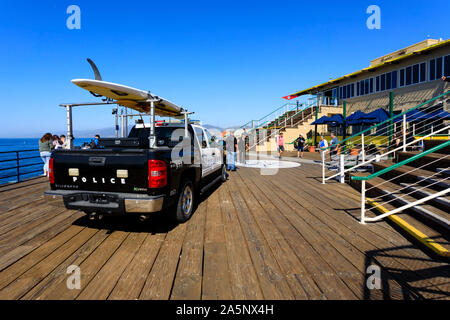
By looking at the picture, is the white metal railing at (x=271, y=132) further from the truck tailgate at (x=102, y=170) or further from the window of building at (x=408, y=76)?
the truck tailgate at (x=102, y=170)

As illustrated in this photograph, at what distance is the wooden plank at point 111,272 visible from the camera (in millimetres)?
2451

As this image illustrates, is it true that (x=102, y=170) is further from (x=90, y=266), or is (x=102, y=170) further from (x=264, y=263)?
(x=264, y=263)

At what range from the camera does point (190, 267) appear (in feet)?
9.77

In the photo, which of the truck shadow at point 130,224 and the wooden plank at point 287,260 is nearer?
the wooden plank at point 287,260

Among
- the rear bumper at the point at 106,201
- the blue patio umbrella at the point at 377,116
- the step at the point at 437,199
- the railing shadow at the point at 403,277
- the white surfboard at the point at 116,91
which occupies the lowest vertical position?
the railing shadow at the point at 403,277

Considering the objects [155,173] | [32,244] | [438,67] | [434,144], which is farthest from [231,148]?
[438,67]

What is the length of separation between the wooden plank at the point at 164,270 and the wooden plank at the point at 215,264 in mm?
379

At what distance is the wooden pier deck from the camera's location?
2514mm

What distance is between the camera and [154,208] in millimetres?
3475

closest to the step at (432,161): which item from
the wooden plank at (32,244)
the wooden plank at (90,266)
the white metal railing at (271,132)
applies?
the wooden plank at (90,266)
